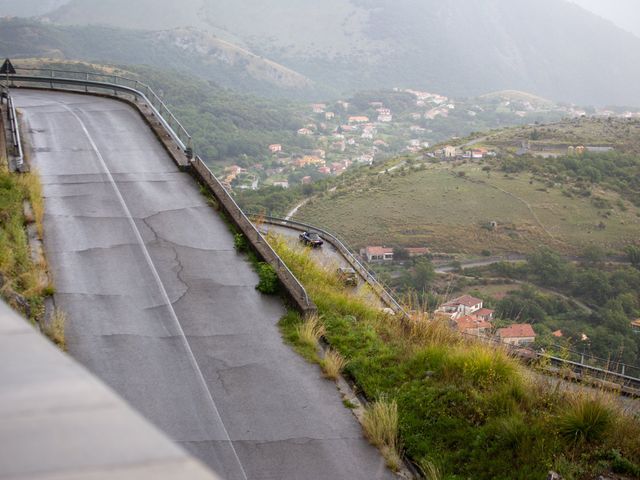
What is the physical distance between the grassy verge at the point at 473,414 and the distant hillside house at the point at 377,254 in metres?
62.5

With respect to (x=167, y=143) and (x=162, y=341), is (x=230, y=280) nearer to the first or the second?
(x=162, y=341)

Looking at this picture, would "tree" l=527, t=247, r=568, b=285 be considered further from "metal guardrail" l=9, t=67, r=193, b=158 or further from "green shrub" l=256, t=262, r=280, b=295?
"green shrub" l=256, t=262, r=280, b=295

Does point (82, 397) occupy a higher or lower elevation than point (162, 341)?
higher

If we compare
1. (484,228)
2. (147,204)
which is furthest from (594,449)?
(484,228)

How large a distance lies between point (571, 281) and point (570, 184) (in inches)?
1309

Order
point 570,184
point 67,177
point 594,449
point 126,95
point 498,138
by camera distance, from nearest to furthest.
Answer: point 594,449, point 67,177, point 126,95, point 570,184, point 498,138

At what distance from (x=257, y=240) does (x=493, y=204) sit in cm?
8270

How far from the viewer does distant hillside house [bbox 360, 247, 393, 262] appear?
2876 inches

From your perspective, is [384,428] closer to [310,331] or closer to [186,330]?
[310,331]

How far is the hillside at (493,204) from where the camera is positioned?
83.6 meters

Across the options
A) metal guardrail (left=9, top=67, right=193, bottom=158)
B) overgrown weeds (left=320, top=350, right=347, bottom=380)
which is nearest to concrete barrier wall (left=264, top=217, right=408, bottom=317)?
metal guardrail (left=9, top=67, right=193, bottom=158)

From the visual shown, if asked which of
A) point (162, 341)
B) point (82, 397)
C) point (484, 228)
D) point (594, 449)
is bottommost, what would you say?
point (484, 228)

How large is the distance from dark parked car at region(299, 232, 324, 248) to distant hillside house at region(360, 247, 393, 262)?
41.9 m

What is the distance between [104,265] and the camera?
12250mm
